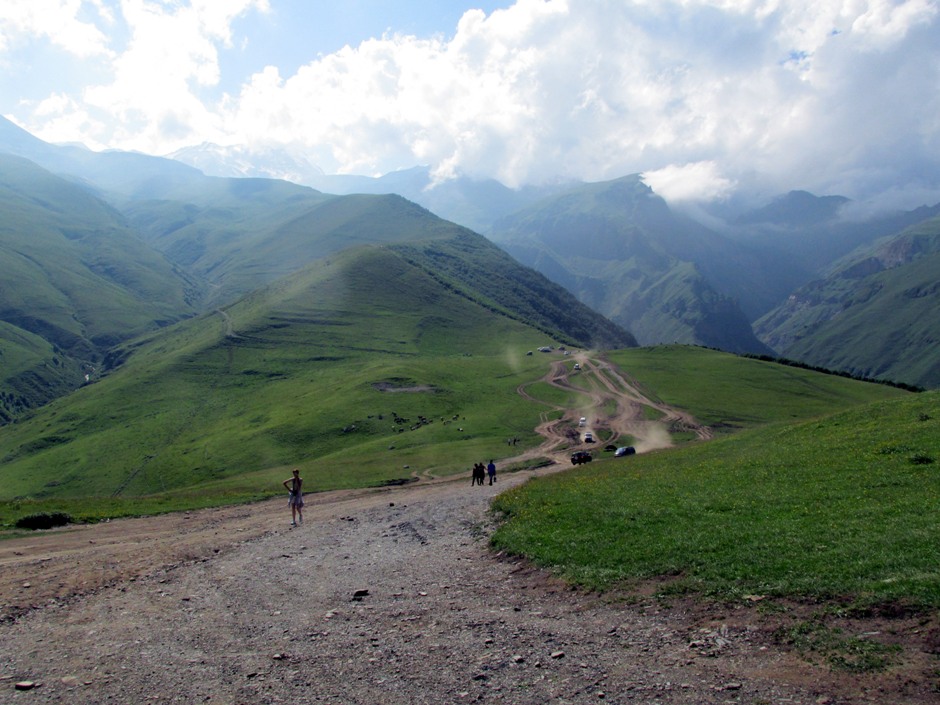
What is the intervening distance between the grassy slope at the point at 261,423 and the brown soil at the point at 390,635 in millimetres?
22971

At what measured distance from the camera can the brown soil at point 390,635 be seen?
35.5ft

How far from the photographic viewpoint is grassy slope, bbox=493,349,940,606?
13.8 metres

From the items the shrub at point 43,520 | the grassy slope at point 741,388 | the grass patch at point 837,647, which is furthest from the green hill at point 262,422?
the grass patch at point 837,647

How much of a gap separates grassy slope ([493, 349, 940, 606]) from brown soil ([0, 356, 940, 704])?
1.13m

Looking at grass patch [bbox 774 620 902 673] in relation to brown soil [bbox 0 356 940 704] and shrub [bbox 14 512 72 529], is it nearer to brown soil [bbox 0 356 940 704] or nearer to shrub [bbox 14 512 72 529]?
brown soil [bbox 0 356 940 704]

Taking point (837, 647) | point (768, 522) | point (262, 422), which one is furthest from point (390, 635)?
point (262, 422)

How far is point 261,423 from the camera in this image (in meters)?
116

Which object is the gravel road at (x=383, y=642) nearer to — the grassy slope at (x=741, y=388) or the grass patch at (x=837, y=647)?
the grass patch at (x=837, y=647)

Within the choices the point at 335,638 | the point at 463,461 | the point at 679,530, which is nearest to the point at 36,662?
the point at 335,638

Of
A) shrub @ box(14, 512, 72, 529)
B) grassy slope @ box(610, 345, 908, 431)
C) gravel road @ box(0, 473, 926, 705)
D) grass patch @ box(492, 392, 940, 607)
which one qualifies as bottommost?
gravel road @ box(0, 473, 926, 705)

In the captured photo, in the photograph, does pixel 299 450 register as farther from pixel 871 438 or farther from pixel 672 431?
pixel 871 438

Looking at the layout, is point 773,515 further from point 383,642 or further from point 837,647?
point 383,642

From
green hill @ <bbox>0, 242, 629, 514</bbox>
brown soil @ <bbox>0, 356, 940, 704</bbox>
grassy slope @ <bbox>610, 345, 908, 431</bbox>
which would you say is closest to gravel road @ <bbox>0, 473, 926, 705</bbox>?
brown soil @ <bbox>0, 356, 940, 704</bbox>

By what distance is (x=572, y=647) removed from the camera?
12.6 metres
